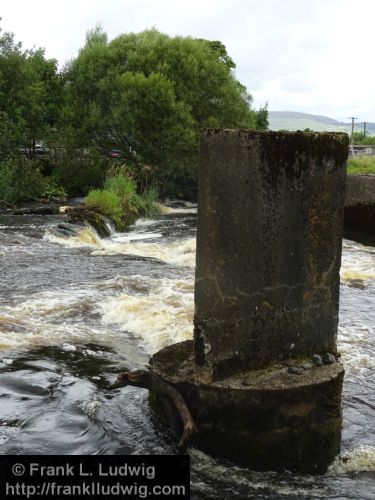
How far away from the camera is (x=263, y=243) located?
403 cm

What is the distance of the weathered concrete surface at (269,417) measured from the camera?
12.9ft

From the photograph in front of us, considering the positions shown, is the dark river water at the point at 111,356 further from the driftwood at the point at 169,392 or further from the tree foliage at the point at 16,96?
the tree foliage at the point at 16,96

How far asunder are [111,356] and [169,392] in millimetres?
2212

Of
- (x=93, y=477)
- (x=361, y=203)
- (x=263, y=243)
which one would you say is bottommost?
(x=93, y=477)

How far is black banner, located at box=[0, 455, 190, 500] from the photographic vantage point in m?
3.76

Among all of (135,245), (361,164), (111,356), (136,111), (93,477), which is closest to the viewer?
(93,477)

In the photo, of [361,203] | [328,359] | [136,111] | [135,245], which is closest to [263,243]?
[328,359]

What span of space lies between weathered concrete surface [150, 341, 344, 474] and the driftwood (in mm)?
68

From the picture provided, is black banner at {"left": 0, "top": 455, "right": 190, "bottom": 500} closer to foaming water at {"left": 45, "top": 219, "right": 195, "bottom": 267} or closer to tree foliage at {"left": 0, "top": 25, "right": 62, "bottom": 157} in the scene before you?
foaming water at {"left": 45, "top": 219, "right": 195, "bottom": 267}

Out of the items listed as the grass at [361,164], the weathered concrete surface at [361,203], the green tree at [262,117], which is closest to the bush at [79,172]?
the weathered concrete surface at [361,203]

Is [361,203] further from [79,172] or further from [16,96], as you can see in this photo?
[16,96]

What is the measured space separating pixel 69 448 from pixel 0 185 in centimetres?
1838

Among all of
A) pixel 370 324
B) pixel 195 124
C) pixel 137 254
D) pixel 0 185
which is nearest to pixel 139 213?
pixel 0 185
